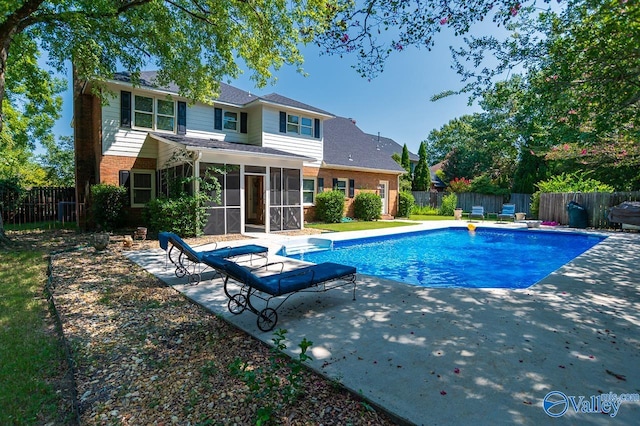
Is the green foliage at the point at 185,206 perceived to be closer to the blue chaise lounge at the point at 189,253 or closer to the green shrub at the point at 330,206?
the blue chaise lounge at the point at 189,253

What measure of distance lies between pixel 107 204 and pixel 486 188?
28.1 m

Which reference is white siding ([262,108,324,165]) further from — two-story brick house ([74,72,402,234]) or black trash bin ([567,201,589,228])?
black trash bin ([567,201,589,228])

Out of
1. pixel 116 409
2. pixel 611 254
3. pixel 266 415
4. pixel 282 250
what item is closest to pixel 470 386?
pixel 266 415

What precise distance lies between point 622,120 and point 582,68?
1373mm

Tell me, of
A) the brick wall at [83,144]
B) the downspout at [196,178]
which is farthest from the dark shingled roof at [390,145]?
the downspout at [196,178]

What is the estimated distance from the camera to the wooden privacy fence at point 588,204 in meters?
15.7

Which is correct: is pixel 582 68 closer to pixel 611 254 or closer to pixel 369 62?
pixel 369 62

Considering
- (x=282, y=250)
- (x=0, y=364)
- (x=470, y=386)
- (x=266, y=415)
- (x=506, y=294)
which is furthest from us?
(x=282, y=250)

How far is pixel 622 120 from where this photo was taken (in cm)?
548

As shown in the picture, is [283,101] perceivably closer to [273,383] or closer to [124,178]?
[124,178]

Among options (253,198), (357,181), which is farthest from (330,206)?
(253,198)

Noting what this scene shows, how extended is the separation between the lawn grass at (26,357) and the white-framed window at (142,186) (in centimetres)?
800

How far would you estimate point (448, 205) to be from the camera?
25.9 metres

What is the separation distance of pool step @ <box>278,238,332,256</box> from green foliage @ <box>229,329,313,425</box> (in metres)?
7.49
